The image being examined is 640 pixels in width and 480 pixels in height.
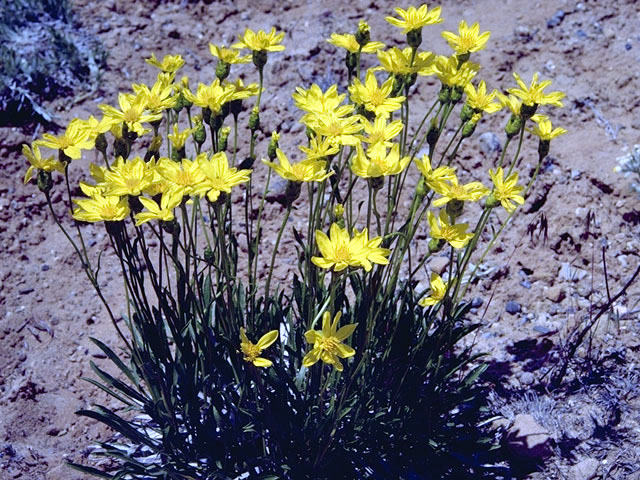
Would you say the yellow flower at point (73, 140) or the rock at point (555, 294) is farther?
the rock at point (555, 294)

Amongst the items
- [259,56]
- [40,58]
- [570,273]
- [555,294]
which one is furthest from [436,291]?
[40,58]

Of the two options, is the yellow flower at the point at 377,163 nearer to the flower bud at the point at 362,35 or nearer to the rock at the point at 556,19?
the flower bud at the point at 362,35

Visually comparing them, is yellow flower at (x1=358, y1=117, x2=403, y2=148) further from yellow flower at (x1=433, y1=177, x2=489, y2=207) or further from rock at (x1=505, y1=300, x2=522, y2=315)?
rock at (x1=505, y1=300, x2=522, y2=315)

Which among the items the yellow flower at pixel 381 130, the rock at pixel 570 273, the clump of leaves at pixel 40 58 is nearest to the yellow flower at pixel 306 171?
the yellow flower at pixel 381 130

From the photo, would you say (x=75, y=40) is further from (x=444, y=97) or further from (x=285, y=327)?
(x=444, y=97)

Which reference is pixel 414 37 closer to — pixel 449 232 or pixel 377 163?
pixel 377 163

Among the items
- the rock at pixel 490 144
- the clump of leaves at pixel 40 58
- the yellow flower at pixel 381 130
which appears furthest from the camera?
the clump of leaves at pixel 40 58
